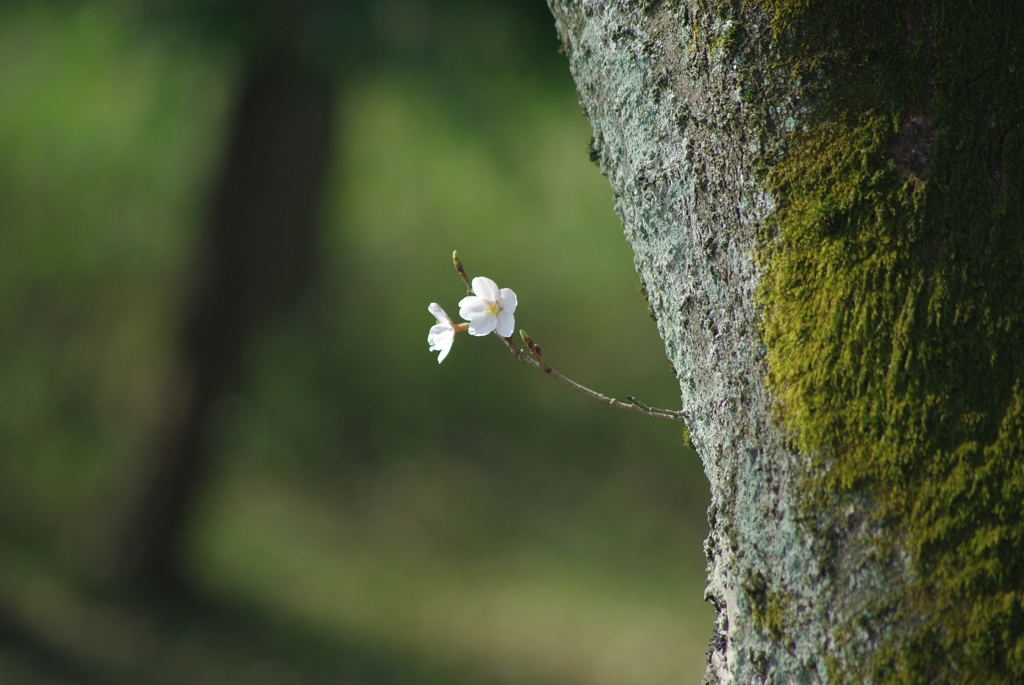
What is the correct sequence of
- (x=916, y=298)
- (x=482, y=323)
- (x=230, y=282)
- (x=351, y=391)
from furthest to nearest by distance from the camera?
1. (x=351, y=391)
2. (x=230, y=282)
3. (x=482, y=323)
4. (x=916, y=298)

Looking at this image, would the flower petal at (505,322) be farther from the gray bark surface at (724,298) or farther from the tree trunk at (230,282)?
the tree trunk at (230,282)

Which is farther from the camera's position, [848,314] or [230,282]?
[230,282]

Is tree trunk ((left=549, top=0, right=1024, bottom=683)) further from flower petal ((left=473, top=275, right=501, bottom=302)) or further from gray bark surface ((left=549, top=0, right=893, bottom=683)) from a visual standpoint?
flower petal ((left=473, top=275, right=501, bottom=302))

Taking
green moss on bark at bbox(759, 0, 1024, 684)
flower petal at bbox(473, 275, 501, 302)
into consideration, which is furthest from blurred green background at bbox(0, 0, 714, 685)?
green moss on bark at bbox(759, 0, 1024, 684)

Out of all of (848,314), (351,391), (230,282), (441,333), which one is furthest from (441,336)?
(351,391)

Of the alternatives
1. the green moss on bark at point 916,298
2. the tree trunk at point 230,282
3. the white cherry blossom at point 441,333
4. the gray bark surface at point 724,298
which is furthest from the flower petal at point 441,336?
the tree trunk at point 230,282

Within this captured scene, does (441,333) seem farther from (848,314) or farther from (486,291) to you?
(848,314)
